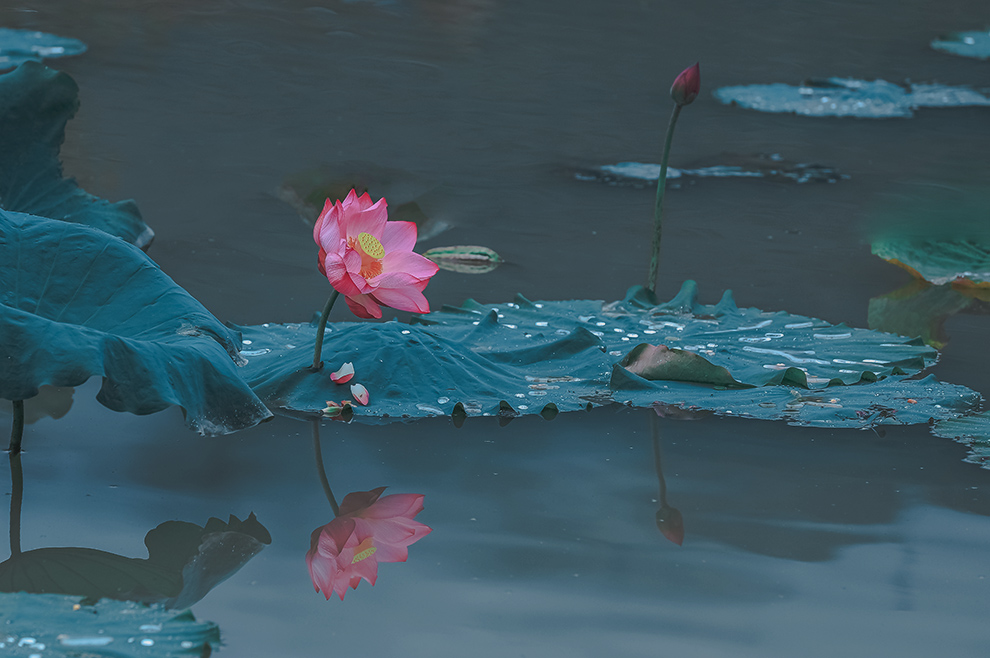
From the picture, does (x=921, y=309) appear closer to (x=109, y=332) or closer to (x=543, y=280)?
(x=543, y=280)

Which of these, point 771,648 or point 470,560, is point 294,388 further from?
point 771,648

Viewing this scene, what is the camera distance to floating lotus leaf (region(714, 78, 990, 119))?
16.9ft

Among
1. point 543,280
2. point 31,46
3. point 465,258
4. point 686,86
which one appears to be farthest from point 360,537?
point 31,46

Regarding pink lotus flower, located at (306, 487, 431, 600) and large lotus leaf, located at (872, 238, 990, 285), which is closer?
pink lotus flower, located at (306, 487, 431, 600)

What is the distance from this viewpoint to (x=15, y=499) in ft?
4.22

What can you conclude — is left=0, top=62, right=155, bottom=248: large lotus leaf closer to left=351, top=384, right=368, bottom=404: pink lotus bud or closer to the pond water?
the pond water

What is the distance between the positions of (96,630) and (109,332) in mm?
535

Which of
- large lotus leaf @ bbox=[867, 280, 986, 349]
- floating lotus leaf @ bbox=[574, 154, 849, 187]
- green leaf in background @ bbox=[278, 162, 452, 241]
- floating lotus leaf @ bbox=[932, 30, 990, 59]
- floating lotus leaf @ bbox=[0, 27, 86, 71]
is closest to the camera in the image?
large lotus leaf @ bbox=[867, 280, 986, 349]

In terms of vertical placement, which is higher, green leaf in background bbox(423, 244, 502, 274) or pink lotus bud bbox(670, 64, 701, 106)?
pink lotus bud bbox(670, 64, 701, 106)

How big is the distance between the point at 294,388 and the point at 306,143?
304 centimetres

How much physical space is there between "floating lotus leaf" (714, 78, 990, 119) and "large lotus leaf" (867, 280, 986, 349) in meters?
2.41

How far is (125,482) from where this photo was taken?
4.51 ft

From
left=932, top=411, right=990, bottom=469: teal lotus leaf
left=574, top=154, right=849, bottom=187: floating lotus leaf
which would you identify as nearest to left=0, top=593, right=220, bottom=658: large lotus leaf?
left=932, top=411, right=990, bottom=469: teal lotus leaf

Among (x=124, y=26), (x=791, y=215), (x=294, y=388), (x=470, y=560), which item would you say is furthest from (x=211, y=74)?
(x=470, y=560)
